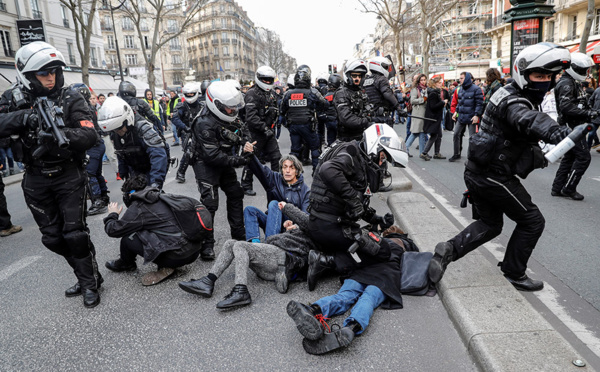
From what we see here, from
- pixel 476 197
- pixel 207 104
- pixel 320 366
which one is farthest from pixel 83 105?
pixel 476 197

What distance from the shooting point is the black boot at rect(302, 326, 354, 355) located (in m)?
2.70

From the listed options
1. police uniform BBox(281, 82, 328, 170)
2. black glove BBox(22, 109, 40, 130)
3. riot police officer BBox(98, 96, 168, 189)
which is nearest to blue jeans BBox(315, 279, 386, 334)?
riot police officer BBox(98, 96, 168, 189)

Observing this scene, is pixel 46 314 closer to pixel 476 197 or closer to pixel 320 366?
pixel 320 366

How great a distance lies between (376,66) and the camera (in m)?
7.38

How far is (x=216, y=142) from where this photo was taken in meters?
4.56

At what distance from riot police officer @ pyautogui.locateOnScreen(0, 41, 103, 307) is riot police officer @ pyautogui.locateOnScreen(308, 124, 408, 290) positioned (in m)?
1.91

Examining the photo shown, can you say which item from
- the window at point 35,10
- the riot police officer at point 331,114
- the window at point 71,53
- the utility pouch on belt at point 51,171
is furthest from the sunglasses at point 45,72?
the window at point 71,53

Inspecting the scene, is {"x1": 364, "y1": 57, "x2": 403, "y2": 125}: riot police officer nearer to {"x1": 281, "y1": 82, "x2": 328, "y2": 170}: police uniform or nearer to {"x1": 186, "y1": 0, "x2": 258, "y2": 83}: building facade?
{"x1": 281, "y1": 82, "x2": 328, "y2": 170}: police uniform

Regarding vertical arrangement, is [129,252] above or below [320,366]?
above

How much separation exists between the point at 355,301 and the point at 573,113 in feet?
13.2

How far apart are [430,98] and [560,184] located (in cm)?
402

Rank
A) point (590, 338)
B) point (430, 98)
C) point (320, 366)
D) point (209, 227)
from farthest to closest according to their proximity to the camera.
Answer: point (430, 98), point (209, 227), point (590, 338), point (320, 366)

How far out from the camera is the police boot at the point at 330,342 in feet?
8.85

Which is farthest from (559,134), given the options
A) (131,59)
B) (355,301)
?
(131,59)
